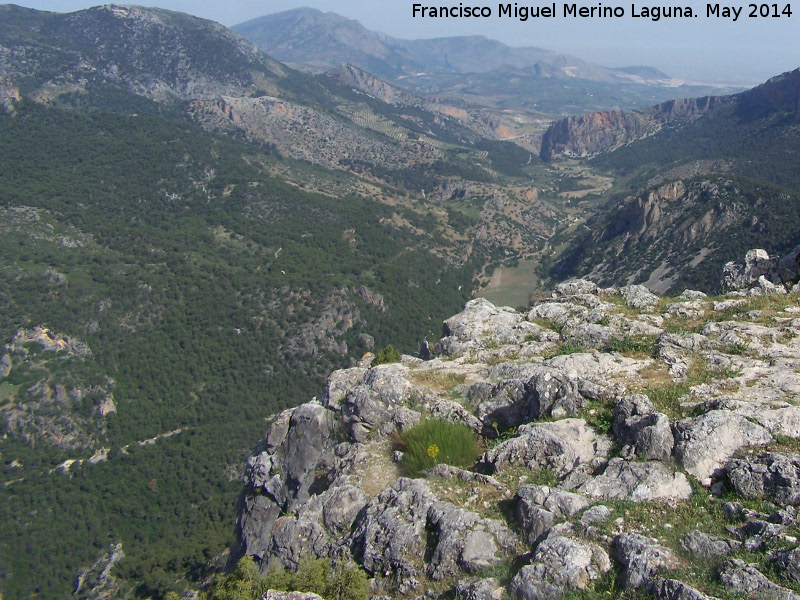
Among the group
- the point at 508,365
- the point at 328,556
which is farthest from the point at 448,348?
the point at 328,556

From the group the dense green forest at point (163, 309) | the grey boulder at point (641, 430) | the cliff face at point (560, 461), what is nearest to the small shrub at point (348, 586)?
the cliff face at point (560, 461)

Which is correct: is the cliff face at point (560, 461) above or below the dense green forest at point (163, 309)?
above

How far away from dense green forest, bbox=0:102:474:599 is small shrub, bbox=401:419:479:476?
4096cm

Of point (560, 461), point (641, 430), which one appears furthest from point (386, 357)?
point (641, 430)

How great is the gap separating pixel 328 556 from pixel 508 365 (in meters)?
9.97

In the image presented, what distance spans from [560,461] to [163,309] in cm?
9840

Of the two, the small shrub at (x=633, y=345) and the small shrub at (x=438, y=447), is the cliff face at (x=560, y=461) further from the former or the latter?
the small shrub at (x=438, y=447)

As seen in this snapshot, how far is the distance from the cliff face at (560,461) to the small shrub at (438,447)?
229 millimetres

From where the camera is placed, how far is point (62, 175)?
136500mm

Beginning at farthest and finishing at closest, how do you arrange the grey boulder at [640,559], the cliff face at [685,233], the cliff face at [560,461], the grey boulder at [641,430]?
the cliff face at [685,233]
the grey boulder at [641,430]
the cliff face at [560,461]
the grey boulder at [640,559]

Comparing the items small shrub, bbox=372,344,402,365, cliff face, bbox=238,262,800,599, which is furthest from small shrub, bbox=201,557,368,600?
small shrub, bbox=372,344,402,365

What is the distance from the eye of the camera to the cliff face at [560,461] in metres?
11.1

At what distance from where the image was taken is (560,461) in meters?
14.8

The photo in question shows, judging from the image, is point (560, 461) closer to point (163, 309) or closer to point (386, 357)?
point (386, 357)
